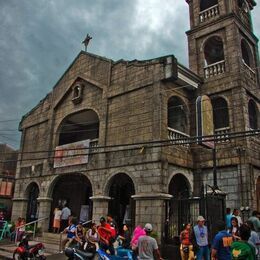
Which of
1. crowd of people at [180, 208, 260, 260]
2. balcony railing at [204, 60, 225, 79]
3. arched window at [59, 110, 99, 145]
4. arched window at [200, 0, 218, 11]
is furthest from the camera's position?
arched window at [59, 110, 99, 145]

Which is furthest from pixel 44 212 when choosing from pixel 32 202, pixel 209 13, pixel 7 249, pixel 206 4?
pixel 206 4

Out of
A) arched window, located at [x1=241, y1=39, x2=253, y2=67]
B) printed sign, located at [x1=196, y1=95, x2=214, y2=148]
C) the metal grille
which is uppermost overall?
arched window, located at [x1=241, y1=39, x2=253, y2=67]

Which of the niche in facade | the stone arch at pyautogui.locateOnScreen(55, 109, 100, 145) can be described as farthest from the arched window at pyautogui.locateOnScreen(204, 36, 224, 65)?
the niche in facade

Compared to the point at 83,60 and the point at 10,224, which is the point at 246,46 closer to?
the point at 83,60

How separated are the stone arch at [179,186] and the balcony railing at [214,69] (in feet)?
18.7

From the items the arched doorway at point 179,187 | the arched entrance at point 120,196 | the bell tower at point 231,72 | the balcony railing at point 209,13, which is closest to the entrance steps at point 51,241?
the arched entrance at point 120,196

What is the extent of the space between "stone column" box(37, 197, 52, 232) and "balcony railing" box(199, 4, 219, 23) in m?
13.7

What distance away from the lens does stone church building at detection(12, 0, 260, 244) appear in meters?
13.5

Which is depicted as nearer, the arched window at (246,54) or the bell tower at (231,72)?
the bell tower at (231,72)

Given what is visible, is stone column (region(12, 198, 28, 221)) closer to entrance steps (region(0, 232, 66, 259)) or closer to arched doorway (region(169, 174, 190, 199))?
entrance steps (region(0, 232, 66, 259))

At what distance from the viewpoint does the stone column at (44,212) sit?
17266 mm

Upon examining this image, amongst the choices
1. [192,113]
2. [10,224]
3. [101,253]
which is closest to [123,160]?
[192,113]

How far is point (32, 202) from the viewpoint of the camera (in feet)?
66.3

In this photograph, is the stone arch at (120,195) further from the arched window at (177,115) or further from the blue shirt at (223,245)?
the blue shirt at (223,245)
